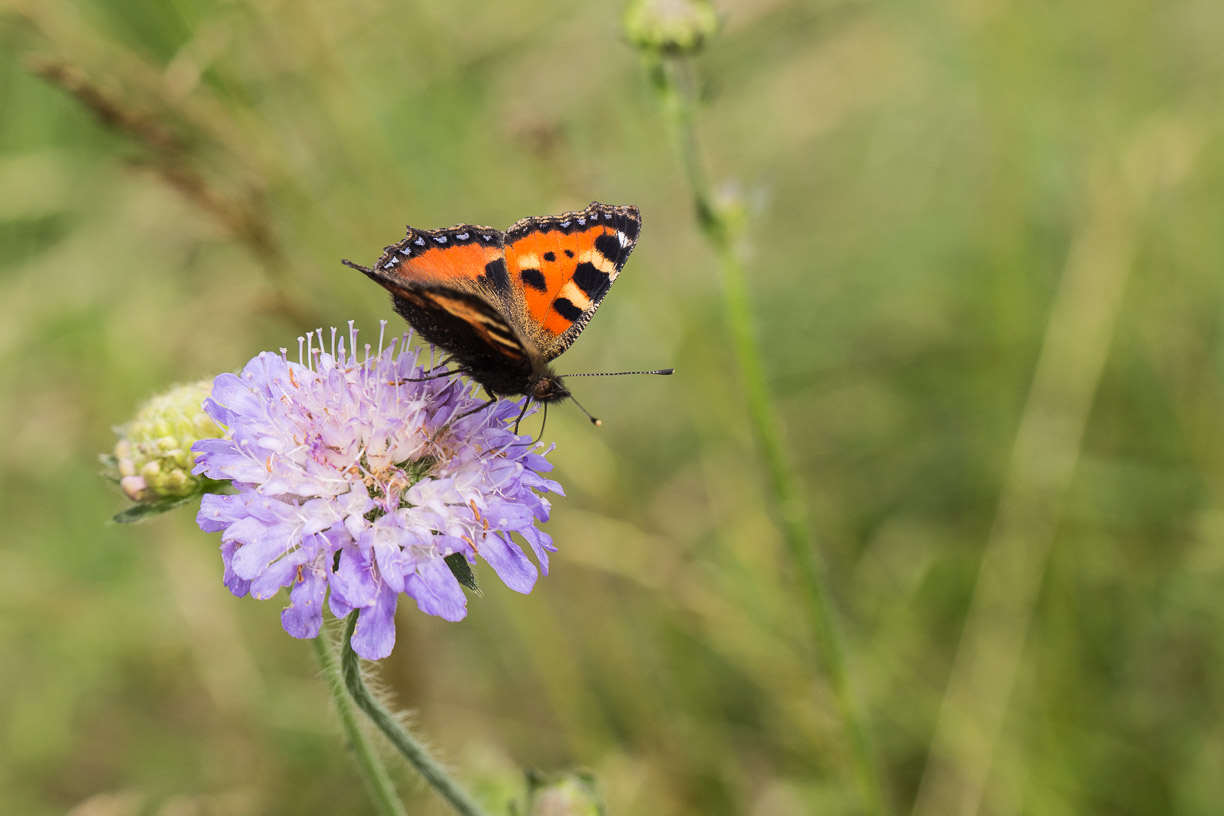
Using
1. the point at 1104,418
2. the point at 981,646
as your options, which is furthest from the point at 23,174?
the point at 1104,418

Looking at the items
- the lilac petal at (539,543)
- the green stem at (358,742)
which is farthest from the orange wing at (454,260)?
the green stem at (358,742)

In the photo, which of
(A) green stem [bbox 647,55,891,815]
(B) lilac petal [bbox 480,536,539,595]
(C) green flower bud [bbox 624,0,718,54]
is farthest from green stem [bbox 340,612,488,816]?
(C) green flower bud [bbox 624,0,718,54]

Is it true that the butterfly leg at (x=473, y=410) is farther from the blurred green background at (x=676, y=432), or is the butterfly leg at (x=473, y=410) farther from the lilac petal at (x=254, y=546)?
the blurred green background at (x=676, y=432)

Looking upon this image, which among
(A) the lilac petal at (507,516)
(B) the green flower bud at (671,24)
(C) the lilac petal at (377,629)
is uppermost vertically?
(B) the green flower bud at (671,24)

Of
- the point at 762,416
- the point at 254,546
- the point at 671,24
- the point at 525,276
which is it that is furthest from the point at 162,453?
the point at 671,24

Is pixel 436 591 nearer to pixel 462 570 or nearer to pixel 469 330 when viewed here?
pixel 462 570

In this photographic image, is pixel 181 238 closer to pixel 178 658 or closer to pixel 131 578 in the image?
pixel 131 578

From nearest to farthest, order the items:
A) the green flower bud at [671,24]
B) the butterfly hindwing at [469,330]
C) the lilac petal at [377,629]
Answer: the lilac petal at [377,629]
the butterfly hindwing at [469,330]
the green flower bud at [671,24]

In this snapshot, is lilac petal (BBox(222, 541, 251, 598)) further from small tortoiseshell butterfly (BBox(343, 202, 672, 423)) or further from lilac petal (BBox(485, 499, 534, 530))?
small tortoiseshell butterfly (BBox(343, 202, 672, 423))
